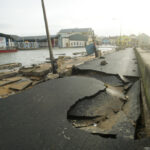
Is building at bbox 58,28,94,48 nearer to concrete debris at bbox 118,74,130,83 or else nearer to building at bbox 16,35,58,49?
building at bbox 16,35,58,49

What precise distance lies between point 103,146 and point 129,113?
138 cm

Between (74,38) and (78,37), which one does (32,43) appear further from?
(78,37)

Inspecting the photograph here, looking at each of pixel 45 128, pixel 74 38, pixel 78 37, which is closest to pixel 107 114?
pixel 45 128

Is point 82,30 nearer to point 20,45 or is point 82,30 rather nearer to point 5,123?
point 20,45

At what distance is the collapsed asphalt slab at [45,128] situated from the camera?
1977mm

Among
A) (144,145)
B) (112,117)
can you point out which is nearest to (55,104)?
(112,117)

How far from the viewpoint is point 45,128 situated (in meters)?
2.38

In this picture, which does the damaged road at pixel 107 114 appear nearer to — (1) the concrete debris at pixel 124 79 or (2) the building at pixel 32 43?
(1) the concrete debris at pixel 124 79

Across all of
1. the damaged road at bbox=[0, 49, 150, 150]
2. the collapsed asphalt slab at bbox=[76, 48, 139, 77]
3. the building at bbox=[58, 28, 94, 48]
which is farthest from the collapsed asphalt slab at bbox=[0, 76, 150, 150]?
the building at bbox=[58, 28, 94, 48]

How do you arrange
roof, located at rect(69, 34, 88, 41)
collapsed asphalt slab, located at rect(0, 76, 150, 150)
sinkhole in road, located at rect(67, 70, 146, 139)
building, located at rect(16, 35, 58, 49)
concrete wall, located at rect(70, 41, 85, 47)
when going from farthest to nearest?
1. concrete wall, located at rect(70, 41, 85, 47)
2. roof, located at rect(69, 34, 88, 41)
3. building, located at rect(16, 35, 58, 49)
4. sinkhole in road, located at rect(67, 70, 146, 139)
5. collapsed asphalt slab, located at rect(0, 76, 150, 150)

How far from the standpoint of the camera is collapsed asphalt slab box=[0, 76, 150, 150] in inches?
77.8

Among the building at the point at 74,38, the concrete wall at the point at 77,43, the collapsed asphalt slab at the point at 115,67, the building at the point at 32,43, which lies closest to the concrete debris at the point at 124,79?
the collapsed asphalt slab at the point at 115,67

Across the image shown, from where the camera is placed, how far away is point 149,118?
2406mm

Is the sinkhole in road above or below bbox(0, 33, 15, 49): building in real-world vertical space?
below
